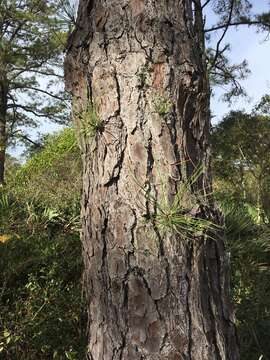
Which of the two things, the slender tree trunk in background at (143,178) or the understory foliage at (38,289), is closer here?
the slender tree trunk in background at (143,178)

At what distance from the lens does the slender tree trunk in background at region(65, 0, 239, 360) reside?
173cm

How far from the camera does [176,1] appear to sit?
1904 mm

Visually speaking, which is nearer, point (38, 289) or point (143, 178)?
point (143, 178)

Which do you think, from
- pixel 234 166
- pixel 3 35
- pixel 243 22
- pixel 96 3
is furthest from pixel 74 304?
pixel 3 35

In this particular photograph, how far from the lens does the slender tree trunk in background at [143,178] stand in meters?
1.73

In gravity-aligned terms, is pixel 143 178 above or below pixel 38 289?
above

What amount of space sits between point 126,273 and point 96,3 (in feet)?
3.32

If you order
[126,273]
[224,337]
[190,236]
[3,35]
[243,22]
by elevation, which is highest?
[3,35]

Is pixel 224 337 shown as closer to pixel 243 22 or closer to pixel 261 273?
pixel 261 273

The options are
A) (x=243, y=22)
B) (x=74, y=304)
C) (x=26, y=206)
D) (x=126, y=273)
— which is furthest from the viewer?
(x=243, y=22)

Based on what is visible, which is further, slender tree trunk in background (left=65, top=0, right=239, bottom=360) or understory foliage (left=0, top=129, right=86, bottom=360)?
understory foliage (left=0, top=129, right=86, bottom=360)

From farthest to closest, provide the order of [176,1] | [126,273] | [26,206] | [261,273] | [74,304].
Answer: [261,273]
[26,206]
[74,304]
[176,1]
[126,273]

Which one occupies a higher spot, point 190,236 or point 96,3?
point 96,3

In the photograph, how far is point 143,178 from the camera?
1769 mm
